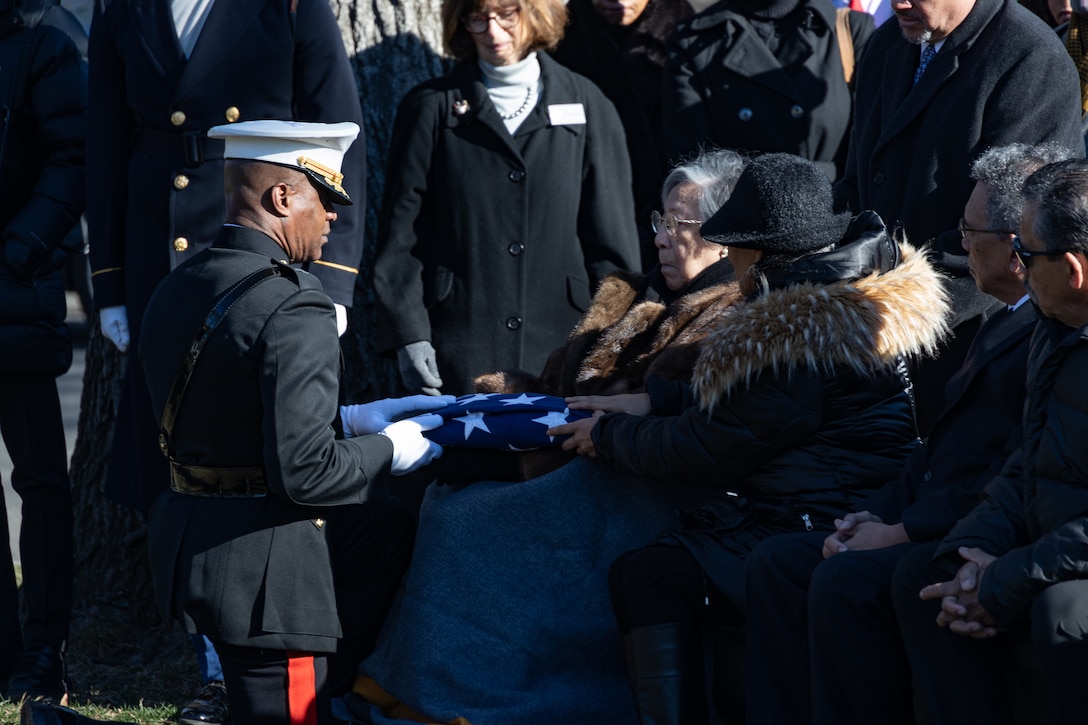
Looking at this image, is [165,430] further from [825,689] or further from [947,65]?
[947,65]

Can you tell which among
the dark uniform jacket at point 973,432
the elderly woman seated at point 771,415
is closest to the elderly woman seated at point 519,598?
the elderly woman seated at point 771,415

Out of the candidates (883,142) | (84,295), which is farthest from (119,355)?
(84,295)

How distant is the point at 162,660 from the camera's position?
17.3ft

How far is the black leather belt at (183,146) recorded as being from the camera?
14.5 ft

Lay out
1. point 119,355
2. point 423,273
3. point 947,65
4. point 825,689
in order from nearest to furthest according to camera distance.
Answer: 1. point 825,689
2. point 947,65
3. point 423,273
4. point 119,355

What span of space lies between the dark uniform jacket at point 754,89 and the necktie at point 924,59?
641 millimetres

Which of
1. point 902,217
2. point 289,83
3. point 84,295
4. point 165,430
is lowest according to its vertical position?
point 84,295

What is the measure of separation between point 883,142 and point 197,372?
7.30 ft

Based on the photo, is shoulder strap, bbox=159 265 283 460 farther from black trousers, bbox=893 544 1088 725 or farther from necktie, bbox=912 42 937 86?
necktie, bbox=912 42 937 86

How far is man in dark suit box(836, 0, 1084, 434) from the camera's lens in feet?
13.4

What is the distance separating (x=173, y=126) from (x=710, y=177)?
1696 mm

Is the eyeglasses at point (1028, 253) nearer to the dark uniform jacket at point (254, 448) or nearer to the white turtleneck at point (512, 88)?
the dark uniform jacket at point (254, 448)

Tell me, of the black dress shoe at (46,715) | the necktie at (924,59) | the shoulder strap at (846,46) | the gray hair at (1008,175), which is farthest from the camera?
the shoulder strap at (846,46)

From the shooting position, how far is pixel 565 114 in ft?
16.3
